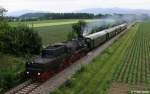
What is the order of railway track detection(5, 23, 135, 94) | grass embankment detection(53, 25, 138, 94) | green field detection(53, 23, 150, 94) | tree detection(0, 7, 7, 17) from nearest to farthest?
railway track detection(5, 23, 135, 94), grass embankment detection(53, 25, 138, 94), green field detection(53, 23, 150, 94), tree detection(0, 7, 7, 17)

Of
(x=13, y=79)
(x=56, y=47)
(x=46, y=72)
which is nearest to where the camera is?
(x=13, y=79)

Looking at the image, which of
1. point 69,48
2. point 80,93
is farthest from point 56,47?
point 80,93

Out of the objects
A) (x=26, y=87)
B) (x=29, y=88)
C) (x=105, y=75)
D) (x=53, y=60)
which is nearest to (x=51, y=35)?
(x=105, y=75)

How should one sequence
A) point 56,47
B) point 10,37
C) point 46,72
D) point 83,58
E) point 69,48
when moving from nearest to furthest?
point 46,72, point 56,47, point 69,48, point 10,37, point 83,58

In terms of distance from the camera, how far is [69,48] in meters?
37.8

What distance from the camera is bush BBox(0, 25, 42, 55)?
132 feet

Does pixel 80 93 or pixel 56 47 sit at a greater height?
pixel 56 47

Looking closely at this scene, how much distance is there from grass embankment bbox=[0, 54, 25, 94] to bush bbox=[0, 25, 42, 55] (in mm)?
1483

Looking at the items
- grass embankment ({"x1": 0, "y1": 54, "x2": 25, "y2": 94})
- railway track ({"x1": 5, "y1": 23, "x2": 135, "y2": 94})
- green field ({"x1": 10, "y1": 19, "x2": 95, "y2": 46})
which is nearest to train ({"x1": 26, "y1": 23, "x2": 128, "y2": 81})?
railway track ({"x1": 5, "y1": 23, "x2": 135, "y2": 94})

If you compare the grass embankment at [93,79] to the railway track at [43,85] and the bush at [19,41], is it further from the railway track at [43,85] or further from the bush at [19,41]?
the bush at [19,41]

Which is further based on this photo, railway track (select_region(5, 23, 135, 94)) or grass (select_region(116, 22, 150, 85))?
grass (select_region(116, 22, 150, 85))

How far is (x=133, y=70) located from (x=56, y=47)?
882 centimetres

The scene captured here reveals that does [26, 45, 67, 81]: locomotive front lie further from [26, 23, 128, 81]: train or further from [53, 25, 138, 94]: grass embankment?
[53, 25, 138, 94]: grass embankment

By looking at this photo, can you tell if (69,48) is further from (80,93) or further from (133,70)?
(80,93)
